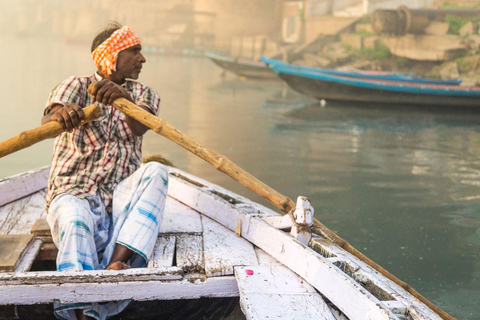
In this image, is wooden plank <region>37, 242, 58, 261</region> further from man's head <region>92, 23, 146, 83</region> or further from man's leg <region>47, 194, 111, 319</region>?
man's head <region>92, 23, 146, 83</region>

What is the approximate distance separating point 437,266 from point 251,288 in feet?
6.77

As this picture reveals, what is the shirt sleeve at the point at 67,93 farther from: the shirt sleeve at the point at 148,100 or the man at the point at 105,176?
the shirt sleeve at the point at 148,100

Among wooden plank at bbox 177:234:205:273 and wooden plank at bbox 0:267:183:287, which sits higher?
wooden plank at bbox 0:267:183:287

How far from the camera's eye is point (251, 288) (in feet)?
5.82

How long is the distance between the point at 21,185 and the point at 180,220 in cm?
91

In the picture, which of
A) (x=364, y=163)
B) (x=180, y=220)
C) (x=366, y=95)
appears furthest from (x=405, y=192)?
(x=366, y=95)

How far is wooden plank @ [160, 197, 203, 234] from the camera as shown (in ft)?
7.75

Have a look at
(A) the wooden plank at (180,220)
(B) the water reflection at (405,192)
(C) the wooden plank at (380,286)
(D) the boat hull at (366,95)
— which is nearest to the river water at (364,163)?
(B) the water reflection at (405,192)

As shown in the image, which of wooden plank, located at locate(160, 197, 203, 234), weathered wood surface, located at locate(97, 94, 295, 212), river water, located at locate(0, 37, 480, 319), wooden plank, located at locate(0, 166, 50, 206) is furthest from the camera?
river water, located at locate(0, 37, 480, 319)

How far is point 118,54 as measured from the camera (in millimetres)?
2248

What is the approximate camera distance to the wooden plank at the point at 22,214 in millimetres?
2377

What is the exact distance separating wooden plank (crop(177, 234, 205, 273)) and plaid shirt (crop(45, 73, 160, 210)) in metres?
0.36

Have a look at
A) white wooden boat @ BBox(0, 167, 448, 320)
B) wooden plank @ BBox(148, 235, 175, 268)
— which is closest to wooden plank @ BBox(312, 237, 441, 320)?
white wooden boat @ BBox(0, 167, 448, 320)

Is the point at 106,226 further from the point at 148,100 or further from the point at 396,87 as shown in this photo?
the point at 396,87
